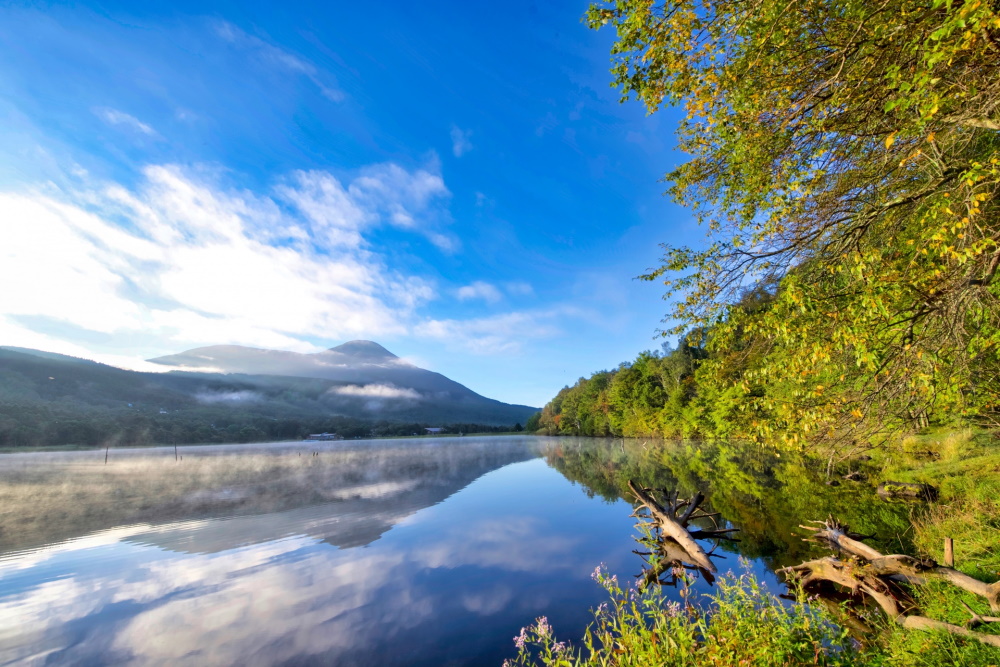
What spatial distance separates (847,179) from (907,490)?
16805 mm

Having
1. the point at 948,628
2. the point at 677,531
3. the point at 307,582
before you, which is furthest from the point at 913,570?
the point at 307,582

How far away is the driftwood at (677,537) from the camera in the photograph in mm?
10859

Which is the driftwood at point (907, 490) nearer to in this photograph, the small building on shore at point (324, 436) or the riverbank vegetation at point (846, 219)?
the riverbank vegetation at point (846, 219)

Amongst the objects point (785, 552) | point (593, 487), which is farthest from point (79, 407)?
point (785, 552)

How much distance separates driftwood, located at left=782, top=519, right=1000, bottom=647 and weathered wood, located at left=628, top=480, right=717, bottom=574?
231cm

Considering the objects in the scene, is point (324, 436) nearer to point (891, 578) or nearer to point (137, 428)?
point (137, 428)

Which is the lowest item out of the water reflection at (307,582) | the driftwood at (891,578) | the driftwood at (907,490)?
the water reflection at (307,582)

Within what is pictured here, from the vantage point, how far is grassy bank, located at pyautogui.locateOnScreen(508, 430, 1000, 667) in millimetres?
4281

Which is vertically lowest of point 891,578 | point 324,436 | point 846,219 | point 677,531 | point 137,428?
point 324,436

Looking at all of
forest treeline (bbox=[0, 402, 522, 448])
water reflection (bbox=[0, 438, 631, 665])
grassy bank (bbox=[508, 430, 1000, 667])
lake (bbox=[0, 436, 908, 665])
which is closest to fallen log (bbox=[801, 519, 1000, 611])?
grassy bank (bbox=[508, 430, 1000, 667])

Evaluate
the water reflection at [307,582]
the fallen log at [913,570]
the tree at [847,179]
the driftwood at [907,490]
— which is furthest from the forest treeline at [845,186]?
the driftwood at [907,490]

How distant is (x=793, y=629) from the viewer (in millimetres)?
4793

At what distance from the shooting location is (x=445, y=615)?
9219 millimetres

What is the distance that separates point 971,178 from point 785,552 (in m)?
11.3
